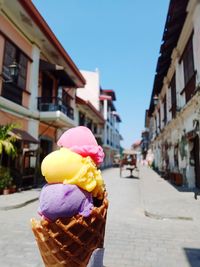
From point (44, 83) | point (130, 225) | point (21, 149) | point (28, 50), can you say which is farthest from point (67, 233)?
point (44, 83)

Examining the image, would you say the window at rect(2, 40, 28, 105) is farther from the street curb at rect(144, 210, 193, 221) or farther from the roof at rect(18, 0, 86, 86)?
the street curb at rect(144, 210, 193, 221)

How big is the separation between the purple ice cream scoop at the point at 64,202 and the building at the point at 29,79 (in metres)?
8.17

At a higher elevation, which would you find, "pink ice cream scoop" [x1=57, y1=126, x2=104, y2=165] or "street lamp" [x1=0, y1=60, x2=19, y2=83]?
"street lamp" [x1=0, y1=60, x2=19, y2=83]

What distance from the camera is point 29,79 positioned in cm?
1223

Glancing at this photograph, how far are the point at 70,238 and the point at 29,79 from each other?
451 inches

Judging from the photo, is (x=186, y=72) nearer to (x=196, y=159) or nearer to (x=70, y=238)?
(x=196, y=159)

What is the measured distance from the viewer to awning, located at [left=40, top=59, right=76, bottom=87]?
42.5 feet

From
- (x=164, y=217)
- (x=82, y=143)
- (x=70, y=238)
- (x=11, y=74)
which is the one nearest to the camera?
(x=70, y=238)

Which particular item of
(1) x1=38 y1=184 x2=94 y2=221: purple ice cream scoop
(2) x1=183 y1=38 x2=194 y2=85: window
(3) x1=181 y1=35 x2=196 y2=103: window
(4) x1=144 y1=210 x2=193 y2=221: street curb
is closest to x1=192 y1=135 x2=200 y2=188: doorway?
(3) x1=181 y1=35 x2=196 y2=103: window

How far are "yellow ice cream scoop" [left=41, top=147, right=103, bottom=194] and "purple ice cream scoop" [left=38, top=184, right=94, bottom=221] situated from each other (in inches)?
2.1

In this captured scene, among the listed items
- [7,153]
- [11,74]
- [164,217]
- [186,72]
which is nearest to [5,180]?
[7,153]

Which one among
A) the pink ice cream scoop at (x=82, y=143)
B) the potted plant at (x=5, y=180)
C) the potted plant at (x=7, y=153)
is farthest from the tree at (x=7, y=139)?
the pink ice cream scoop at (x=82, y=143)

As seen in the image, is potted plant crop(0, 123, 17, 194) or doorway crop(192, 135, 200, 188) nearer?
potted plant crop(0, 123, 17, 194)

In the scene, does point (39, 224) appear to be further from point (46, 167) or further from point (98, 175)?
point (98, 175)
